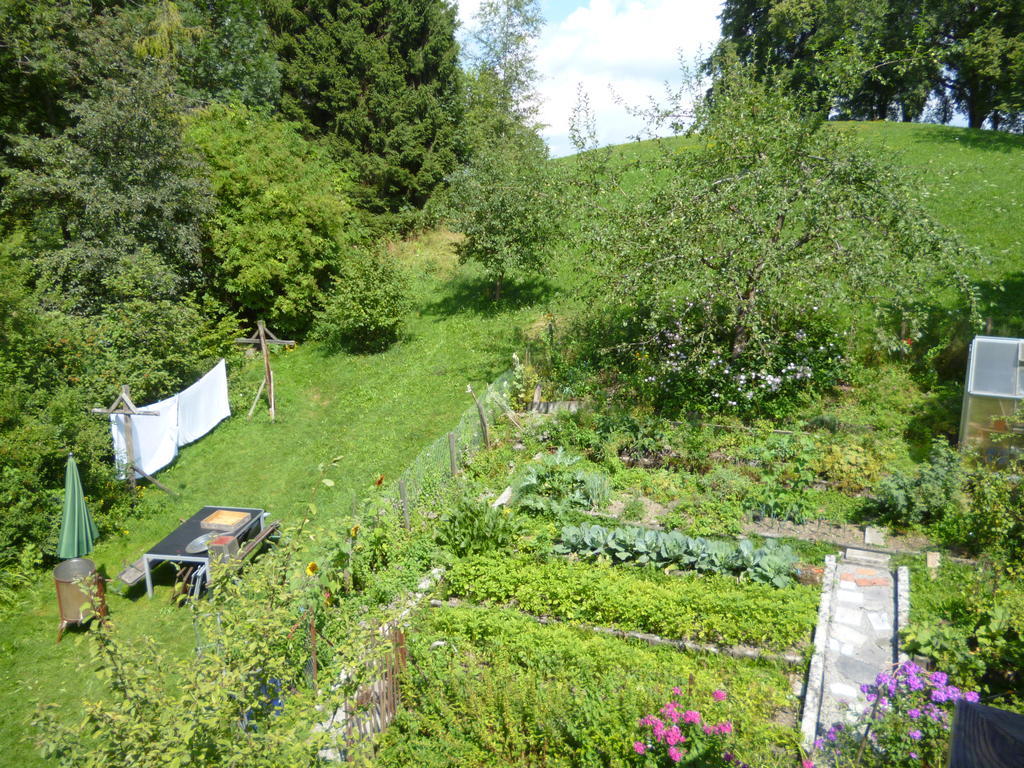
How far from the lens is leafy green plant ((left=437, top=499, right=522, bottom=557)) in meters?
7.64

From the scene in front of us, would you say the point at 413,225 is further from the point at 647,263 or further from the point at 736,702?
the point at 736,702

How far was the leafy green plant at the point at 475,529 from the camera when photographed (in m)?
7.64

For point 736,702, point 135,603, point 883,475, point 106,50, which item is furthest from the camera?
point 106,50

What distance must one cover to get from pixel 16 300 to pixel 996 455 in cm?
1460

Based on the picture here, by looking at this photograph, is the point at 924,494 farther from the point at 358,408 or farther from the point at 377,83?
the point at 377,83

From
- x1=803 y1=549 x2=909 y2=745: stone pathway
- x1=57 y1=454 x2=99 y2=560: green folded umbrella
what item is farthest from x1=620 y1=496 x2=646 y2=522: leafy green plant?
x1=57 y1=454 x2=99 y2=560: green folded umbrella

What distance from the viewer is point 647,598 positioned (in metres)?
6.30

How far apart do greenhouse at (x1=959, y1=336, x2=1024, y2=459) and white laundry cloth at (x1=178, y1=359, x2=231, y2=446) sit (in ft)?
42.2

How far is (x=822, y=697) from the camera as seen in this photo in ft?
17.8

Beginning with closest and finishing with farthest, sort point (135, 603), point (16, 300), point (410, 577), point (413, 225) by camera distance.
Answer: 1. point (410, 577)
2. point (135, 603)
3. point (16, 300)
4. point (413, 225)

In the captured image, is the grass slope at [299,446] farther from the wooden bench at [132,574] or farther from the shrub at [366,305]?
A: the shrub at [366,305]

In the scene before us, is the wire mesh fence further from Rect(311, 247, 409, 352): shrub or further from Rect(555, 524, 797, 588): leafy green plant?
Rect(311, 247, 409, 352): shrub

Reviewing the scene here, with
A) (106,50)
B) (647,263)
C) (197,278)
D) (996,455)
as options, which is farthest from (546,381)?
(106,50)

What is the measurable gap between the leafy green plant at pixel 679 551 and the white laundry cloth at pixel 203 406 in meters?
8.14
